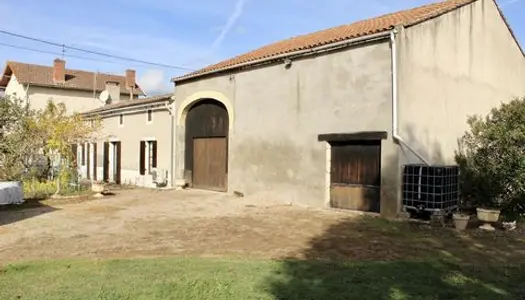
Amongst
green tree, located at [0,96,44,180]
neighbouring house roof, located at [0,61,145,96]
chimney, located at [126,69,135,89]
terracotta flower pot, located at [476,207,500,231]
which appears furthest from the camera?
chimney, located at [126,69,135,89]

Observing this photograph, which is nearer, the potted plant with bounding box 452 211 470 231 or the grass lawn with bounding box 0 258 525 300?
the grass lawn with bounding box 0 258 525 300

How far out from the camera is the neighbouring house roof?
110 feet

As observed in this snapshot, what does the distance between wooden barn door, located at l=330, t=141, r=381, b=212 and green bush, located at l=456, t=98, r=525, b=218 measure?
251 cm

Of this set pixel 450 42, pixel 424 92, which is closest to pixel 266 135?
pixel 424 92

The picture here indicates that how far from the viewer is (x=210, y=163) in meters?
17.8

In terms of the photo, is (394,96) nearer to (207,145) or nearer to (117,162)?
(207,145)

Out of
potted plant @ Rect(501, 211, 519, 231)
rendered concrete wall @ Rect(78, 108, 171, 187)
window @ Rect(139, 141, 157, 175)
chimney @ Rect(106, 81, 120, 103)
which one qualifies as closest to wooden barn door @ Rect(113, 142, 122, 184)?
rendered concrete wall @ Rect(78, 108, 171, 187)

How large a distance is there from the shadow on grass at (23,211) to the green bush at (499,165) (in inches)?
450

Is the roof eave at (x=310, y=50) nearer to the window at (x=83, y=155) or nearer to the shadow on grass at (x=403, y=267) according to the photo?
the shadow on grass at (x=403, y=267)

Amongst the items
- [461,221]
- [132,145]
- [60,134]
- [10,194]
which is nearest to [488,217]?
[461,221]

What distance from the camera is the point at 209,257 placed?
7.22 meters

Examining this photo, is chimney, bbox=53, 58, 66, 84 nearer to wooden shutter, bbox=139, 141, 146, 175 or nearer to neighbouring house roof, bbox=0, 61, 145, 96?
neighbouring house roof, bbox=0, 61, 145, 96

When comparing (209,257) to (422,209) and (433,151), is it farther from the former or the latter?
(433,151)

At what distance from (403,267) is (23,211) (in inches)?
408
